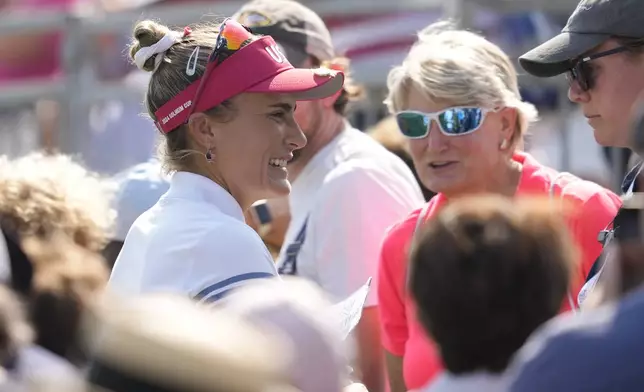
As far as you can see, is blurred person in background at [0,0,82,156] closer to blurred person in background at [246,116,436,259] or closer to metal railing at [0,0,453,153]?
metal railing at [0,0,453,153]

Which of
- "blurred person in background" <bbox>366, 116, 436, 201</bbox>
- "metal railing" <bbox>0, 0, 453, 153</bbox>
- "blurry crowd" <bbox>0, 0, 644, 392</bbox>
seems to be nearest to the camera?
"blurry crowd" <bbox>0, 0, 644, 392</bbox>

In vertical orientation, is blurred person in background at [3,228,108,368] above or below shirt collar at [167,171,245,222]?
above

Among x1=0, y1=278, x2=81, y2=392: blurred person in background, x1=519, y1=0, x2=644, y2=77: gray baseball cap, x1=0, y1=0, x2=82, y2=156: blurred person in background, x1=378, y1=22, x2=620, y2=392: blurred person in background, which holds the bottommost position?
x1=0, y1=0, x2=82, y2=156: blurred person in background

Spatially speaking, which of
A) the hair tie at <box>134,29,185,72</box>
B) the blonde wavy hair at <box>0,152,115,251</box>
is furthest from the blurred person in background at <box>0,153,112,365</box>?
the hair tie at <box>134,29,185,72</box>

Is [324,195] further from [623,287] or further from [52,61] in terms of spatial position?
[52,61]

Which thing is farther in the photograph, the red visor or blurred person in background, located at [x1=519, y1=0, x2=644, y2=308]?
blurred person in background, located at [x1=519, y1=0, x2=644, y2=308]

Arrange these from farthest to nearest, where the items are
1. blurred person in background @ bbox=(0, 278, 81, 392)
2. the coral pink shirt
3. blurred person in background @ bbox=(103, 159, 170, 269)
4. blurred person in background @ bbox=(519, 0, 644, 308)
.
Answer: blurred person in background @ bbox=(103, 159, 170, 269), the coral pink shirt, blurred person in background @ bbox=(519, 0, 644, 308), blurred person in background @ bbox=(0, 278, 81, 392)

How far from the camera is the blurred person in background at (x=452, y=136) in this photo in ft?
12.3

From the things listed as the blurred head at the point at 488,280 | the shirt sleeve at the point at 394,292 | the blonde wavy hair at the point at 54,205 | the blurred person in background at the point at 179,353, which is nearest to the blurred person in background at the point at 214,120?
the blonde wavy hair at the point at 54,205

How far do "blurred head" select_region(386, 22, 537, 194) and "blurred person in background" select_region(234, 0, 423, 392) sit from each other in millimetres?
222

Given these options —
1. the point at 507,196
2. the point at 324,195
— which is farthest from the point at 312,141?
the point at 507,196

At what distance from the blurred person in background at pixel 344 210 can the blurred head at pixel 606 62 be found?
2.92 feet

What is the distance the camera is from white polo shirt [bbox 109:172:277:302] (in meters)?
2.77

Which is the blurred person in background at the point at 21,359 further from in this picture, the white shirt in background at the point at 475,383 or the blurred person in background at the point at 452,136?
the blurred person in background at the point at 452,136
